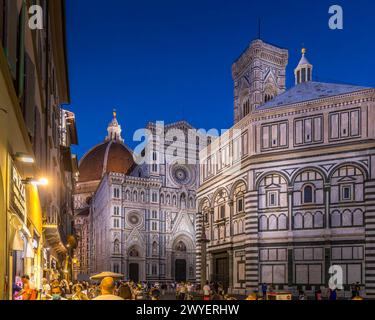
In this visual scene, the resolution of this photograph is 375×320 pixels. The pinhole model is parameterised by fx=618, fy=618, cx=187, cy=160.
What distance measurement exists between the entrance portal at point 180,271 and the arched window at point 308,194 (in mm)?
42332

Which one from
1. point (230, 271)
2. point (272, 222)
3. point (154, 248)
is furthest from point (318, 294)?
point (154, 248)

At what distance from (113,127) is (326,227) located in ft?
265

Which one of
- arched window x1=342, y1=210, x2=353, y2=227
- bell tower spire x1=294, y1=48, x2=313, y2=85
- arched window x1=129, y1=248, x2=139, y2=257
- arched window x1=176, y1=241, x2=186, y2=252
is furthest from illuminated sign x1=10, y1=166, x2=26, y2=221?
arched window x1=176, y1=241, x2=186, y2=252

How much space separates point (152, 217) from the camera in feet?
234

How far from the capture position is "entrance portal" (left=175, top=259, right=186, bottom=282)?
73062 mm

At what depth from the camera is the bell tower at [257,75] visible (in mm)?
49625

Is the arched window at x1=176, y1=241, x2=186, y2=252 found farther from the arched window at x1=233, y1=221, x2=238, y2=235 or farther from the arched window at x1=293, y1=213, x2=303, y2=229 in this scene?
the arched window at x1=293, y1=213, x2=303, y2=229

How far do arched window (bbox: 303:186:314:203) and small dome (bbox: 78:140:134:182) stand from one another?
6633 centimetres

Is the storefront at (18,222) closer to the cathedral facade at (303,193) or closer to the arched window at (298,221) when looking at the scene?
the cathedral facade at (303,193)

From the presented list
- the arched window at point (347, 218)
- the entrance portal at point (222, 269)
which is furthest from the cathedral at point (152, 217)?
the arched window at point (347, 218)

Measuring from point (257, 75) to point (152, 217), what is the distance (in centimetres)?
2733

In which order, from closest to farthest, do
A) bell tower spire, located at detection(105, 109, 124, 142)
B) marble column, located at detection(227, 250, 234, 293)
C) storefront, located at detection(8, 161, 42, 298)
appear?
storefront, located at detection(8, 161, 42, 298), marble column, located at detection(227, 250, 234, 293), bell tower spire, located at detection(105, 109, 124, 142)
